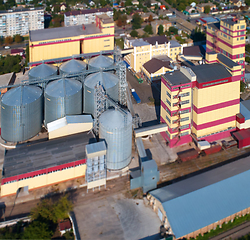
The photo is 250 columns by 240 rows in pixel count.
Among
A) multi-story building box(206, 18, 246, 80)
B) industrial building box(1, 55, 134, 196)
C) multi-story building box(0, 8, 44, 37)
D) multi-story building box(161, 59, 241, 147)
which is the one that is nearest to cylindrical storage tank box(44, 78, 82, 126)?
industrial building box(1, 55, 134, 196)

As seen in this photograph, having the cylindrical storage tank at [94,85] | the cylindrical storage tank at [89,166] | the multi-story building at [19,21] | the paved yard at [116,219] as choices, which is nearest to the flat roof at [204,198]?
the paved yard at [116,219]

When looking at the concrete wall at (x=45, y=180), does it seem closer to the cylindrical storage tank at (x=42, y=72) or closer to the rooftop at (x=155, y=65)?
the cylindrical storage tank at (x=42, y=72)

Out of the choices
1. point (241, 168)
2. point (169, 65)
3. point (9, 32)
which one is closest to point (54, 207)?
point (241, 168)

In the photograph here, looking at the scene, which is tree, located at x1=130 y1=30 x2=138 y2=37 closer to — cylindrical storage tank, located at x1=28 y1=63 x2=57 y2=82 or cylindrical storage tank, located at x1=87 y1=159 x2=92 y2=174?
cylindrical storage tank, located at x1=28 y1=63 x2=57 y2=82

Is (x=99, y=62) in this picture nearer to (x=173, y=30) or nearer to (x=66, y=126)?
(x=66, y=126)

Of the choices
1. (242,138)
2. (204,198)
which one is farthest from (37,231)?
(242,138)

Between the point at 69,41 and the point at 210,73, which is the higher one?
the point at 69,41

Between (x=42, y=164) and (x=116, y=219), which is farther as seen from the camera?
(x=42, y=164)
